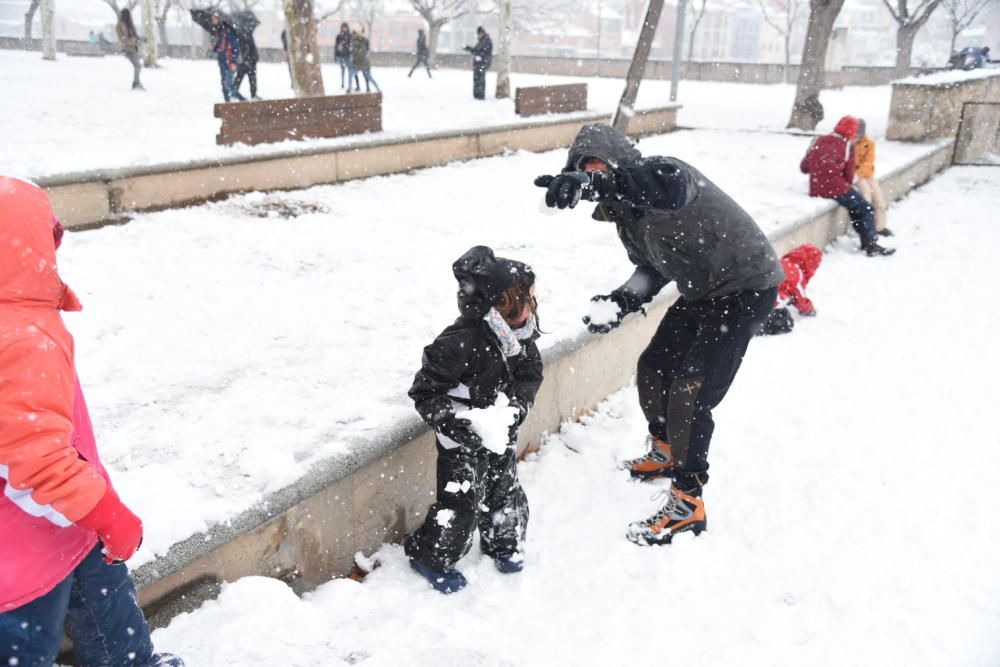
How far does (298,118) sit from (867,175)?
22.0ft

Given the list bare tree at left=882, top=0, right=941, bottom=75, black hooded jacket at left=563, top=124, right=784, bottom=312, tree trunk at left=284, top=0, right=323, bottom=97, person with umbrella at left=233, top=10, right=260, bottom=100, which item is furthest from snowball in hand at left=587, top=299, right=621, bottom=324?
bare tree at left=882, top=0, right=941, bottom=75

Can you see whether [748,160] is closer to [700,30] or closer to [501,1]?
[501,1]

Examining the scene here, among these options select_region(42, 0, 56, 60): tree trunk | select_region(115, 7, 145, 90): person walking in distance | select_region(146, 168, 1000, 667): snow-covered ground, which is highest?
select_region(42, 0, 56, 60): tree trunk

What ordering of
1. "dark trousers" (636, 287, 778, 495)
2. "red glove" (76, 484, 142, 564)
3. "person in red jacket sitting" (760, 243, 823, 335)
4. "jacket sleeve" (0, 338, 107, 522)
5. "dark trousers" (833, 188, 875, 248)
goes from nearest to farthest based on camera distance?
"jacket sleeve" (0, 338, 107, 522) → "red glove" (76, 484, 142, 564) → "dark trousers" (636, 287, 778, 495) → "person in red jacket sitting" (760, 243, 823, 335) → "dark trousers" (833, 188, 875, 248)

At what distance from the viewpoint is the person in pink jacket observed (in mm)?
1644

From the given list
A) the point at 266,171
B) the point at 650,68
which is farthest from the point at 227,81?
the point at 650,68

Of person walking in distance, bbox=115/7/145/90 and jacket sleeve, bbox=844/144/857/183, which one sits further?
person walking in distance, bbox=115/7/145/90

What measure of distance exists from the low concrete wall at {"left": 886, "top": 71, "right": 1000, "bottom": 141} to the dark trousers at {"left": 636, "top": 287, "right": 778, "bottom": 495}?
12680 mm

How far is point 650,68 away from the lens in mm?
30906

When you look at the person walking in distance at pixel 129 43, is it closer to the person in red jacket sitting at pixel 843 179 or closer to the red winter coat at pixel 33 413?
the person in red jacket sitting at pixel 843 179

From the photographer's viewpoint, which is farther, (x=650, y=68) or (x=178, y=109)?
(x=650, y=68)

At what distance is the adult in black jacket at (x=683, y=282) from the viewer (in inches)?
113

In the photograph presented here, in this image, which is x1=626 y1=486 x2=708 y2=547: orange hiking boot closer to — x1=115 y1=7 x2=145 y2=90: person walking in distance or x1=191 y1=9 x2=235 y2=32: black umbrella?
x1=191 y1=9 x2=235 y2=32: black umbrella

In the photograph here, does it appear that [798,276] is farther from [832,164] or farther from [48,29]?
[48,29]
